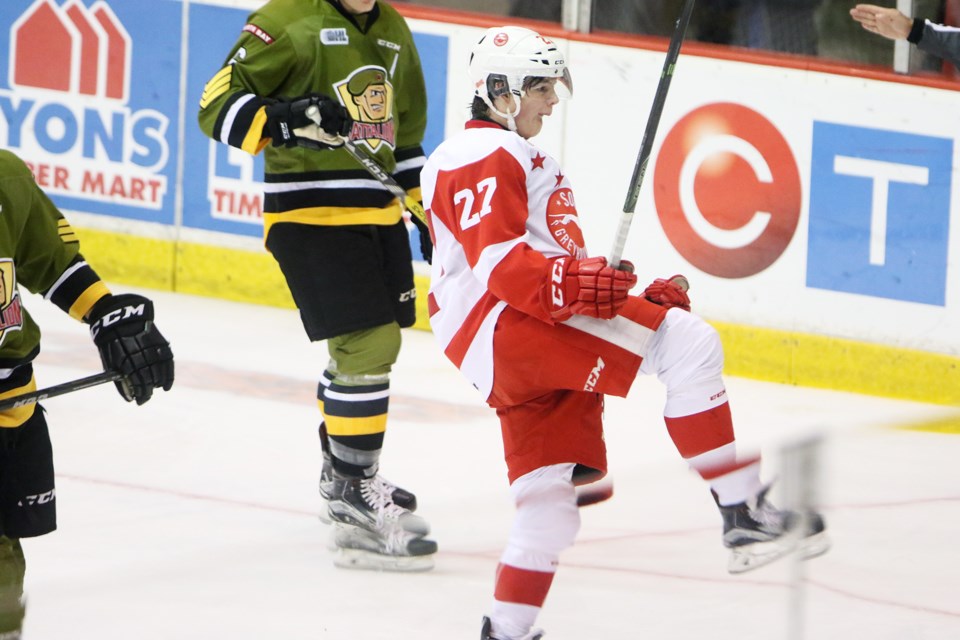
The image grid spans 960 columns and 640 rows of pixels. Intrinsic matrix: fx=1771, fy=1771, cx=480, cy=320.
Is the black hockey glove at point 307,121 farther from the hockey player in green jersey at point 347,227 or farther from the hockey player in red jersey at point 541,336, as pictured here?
the hockey player in red jersey at point 541,336

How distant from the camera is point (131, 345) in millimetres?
2914

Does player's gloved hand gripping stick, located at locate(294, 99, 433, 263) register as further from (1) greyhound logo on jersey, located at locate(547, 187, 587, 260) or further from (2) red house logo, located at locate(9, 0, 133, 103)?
(2) red house logo, located at locate(9, 0, 133, 103)

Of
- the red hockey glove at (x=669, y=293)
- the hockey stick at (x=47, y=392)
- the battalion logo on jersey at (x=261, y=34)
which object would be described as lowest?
the hockey stick at (x=47, y=392)

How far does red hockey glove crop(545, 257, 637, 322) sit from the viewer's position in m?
2.80

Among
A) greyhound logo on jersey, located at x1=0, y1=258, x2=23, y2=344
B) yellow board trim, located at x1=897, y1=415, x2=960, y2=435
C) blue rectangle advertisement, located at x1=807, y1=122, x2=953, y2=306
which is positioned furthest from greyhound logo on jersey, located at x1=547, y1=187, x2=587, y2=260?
blue rectangle advertisement, located at x1=807, y1=122, x2=953, y2=306

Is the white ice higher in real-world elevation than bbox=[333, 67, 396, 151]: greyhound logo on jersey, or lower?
lower

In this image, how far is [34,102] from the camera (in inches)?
267

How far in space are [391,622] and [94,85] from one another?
12.1ft

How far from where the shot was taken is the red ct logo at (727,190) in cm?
552

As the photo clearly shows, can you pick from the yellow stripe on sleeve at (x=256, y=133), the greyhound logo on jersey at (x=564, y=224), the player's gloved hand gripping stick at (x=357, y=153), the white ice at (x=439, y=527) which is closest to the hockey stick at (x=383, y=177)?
the player's gloved hand gripping stick at (x=357, y=153)

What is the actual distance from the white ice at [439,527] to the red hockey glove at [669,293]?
1.17ft

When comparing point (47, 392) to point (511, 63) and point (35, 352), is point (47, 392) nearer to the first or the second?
point (35, 352)

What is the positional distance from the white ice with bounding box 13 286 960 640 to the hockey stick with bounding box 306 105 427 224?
687 millimetres

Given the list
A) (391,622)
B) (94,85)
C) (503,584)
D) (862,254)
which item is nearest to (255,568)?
(391,622)
